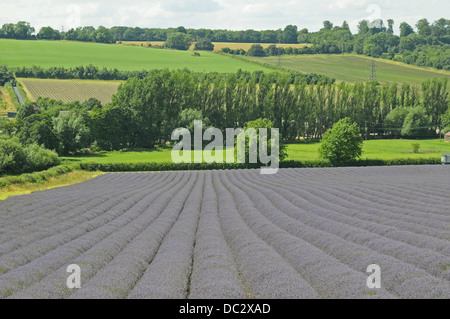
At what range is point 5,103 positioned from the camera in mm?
85812

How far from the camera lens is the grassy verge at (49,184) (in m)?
32.5

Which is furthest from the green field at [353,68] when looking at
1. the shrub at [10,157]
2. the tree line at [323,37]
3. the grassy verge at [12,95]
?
the shrub at [10,157]

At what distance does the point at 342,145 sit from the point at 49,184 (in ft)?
116

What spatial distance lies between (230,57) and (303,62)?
25342 mm

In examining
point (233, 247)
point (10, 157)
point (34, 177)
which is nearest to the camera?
point (233, 247)

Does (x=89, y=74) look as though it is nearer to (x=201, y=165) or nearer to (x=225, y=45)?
(x=225, y=45)

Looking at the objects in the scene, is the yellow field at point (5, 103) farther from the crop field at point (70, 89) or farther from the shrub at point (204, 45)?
the shrub at point (204, 45)

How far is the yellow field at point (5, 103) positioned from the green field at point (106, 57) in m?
21.6

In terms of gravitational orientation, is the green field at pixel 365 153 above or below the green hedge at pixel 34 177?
below

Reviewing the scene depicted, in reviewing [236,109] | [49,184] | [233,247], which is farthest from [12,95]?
[233,247]

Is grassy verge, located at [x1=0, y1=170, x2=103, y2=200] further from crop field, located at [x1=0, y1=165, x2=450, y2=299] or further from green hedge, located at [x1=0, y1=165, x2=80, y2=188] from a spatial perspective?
crop field, located at [x1=0, y1=165, x2=450, y2=299]

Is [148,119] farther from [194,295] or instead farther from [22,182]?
[194,295]

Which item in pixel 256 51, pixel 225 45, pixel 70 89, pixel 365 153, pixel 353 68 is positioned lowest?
pixel 365 153
